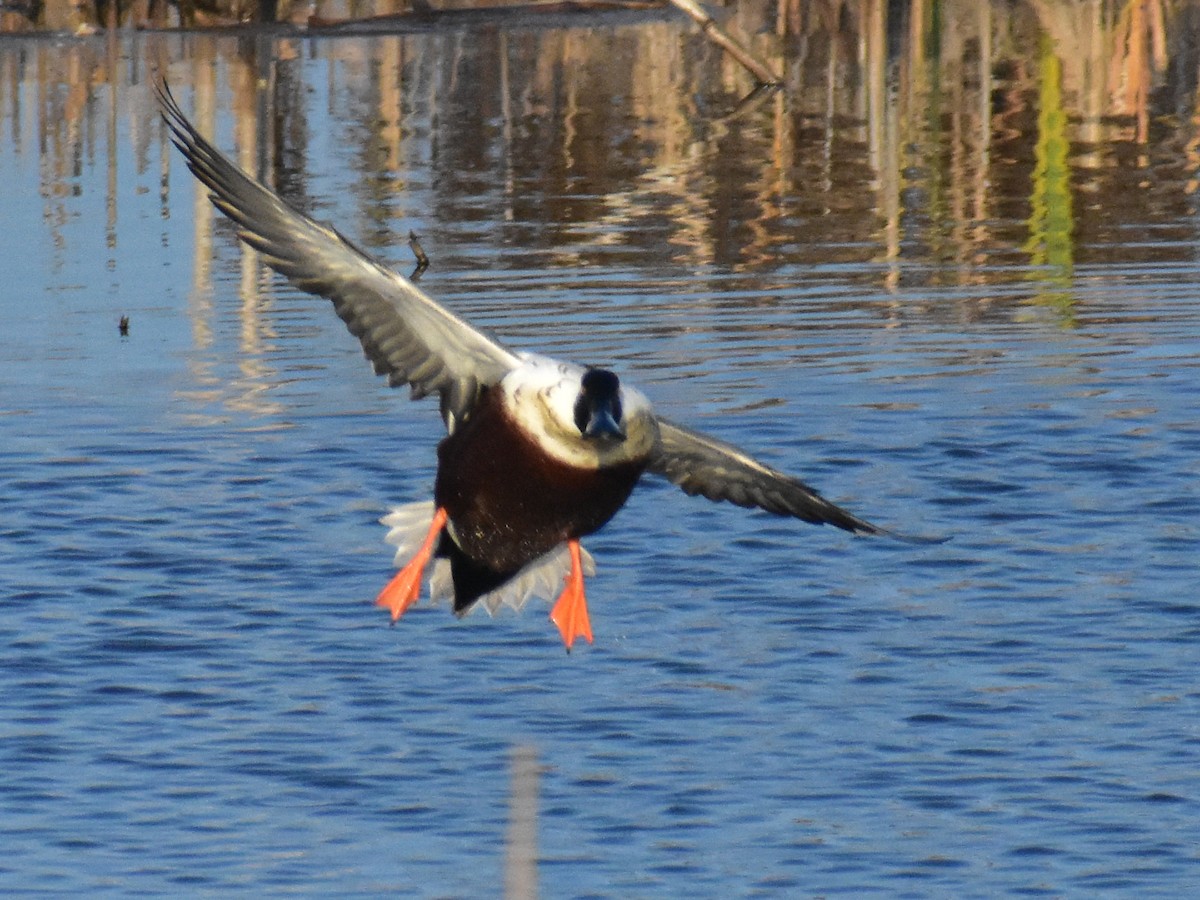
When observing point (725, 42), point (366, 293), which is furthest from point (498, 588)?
point (725, 42)

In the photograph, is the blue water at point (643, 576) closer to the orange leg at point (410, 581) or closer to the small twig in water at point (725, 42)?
the orange leg at point (410, 581)

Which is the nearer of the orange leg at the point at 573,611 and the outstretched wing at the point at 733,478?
the orange leg at the point at 573,611

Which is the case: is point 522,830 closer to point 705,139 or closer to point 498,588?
point 498,588

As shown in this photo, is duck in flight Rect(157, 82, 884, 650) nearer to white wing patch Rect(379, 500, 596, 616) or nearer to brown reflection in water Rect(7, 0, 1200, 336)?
white wing patch Rect(379, 500, 596, 616)

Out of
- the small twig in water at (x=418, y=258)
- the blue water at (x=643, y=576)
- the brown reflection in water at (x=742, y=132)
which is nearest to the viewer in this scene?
the blue water at (x=643, y=576)

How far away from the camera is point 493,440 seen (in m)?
6.67

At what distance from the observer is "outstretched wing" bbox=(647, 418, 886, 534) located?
7.18 metres

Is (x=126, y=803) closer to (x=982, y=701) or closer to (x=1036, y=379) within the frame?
(x=982, y=701)

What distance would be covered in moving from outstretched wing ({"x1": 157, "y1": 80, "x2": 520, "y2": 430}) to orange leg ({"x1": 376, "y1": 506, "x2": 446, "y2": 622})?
309 millimetres

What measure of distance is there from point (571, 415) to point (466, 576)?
1038mm

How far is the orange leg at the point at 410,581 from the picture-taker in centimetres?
711

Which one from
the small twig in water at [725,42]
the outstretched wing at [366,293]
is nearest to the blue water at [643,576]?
the outstretched wing at [366,293]

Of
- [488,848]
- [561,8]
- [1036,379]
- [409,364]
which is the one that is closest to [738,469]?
[409,364]

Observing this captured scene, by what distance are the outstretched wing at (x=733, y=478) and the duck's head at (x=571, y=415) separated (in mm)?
529
